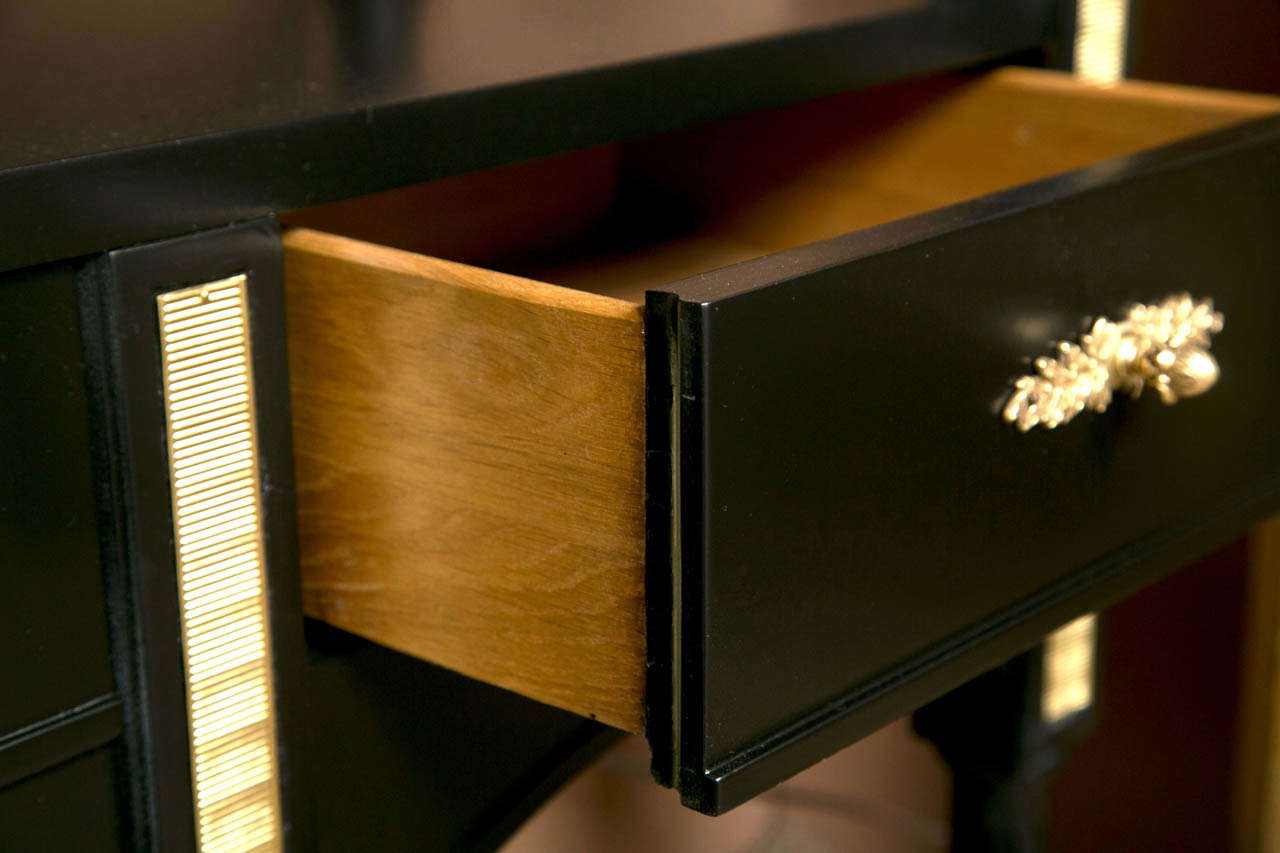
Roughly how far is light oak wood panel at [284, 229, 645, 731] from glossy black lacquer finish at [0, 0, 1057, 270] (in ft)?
0.14

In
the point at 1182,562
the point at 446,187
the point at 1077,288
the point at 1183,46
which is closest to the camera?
the point at 1077,288

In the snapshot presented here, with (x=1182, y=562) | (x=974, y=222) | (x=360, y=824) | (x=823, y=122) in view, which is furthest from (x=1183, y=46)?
(x=360, y=824)

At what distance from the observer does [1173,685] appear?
1343 mm

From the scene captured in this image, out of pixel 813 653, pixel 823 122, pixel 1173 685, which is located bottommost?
pixel 1173 685

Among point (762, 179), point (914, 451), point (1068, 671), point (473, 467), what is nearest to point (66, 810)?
point (473, 467)

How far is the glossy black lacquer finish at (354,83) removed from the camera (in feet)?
1.57

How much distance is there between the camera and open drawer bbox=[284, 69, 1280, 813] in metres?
0.48

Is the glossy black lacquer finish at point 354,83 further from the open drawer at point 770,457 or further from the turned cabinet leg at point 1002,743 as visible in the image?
the turned cabinet leg at point 1002,743

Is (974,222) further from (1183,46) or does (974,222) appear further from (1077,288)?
(1183,46)

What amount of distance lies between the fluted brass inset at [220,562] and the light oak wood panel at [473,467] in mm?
34

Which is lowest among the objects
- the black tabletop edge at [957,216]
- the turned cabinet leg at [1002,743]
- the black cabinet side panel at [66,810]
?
the turned cabinet leg at [1002,743]

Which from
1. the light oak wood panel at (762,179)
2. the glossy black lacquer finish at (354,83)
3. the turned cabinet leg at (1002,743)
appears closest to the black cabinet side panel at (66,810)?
the glossy black lacquer finish at (354,83)

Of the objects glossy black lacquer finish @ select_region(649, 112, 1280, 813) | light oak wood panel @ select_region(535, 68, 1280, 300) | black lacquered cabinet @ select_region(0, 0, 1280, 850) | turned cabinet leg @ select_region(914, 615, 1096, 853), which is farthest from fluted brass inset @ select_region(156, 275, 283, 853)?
turned cabinet leg @ select_region(914, 615, 1096, 853)

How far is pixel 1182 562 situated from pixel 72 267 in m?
0.46
